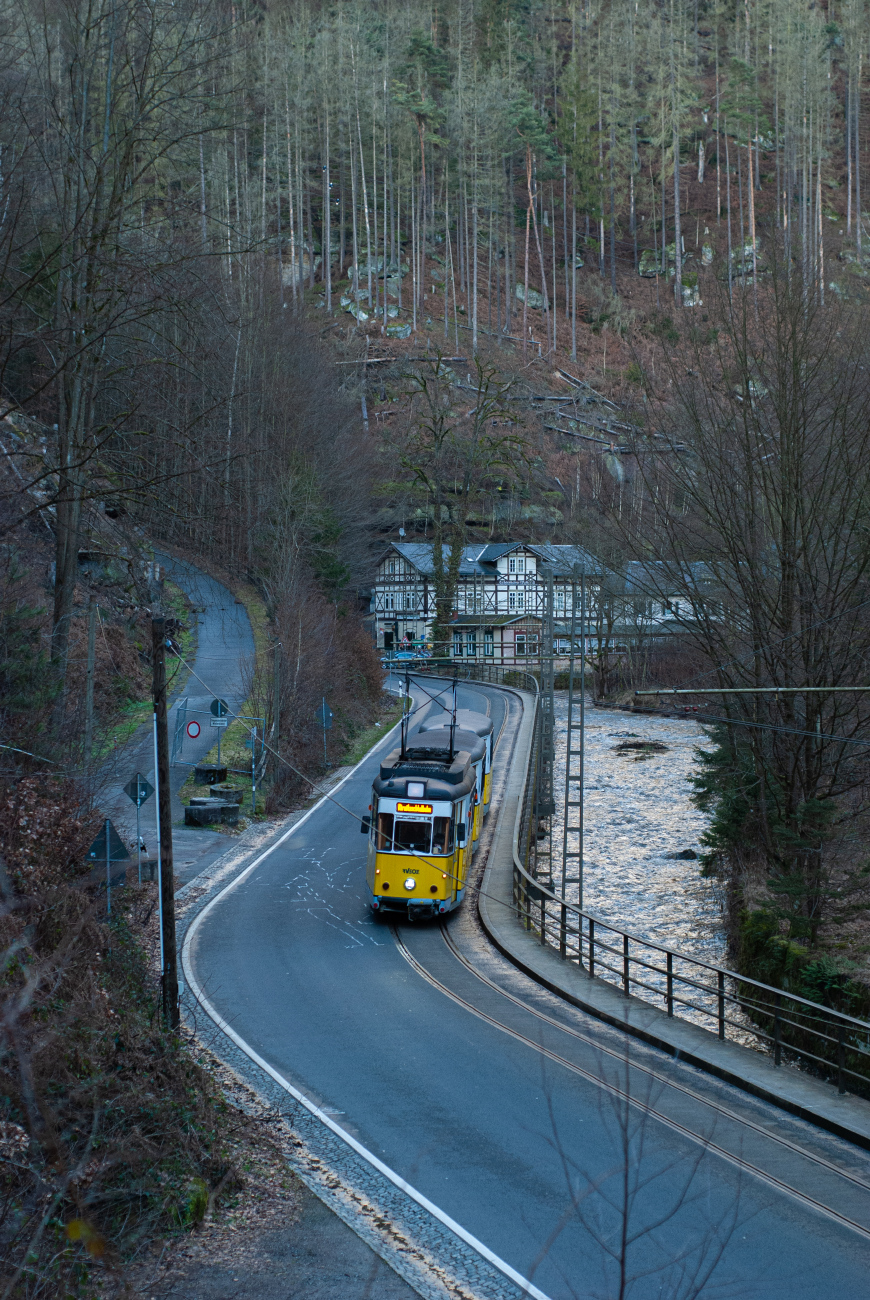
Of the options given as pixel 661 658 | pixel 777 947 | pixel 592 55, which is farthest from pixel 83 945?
pixel 592 55

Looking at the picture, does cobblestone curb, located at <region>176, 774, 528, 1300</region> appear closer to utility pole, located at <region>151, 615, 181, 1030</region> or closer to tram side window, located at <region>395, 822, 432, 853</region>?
utility pole, located at <region>151, 615, 181, 1030</region>

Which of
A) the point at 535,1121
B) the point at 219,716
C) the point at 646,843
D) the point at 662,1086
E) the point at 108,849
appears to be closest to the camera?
the point at 662,1086

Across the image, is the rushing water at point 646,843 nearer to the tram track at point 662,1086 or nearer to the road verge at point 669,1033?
the road verge at point 669,1033

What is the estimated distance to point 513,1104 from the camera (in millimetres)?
12164

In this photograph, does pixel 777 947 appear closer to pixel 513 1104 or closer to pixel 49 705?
pixel 513 1104

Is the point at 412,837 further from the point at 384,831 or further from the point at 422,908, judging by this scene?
the point at 422,908

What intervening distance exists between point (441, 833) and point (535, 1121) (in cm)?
943

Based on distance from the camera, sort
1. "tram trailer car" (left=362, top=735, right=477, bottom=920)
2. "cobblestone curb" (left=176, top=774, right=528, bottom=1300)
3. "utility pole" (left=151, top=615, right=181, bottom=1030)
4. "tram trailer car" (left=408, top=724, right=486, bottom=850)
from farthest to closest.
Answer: "tram trailer car" (left=408, top=724, right=486, bottom=850) → "tram trailer car" (left=362, top=735, right=477, bottom=920) → "utility pole" (left=151, top=615, right=181, bottom=1030) → "cobblestone curb" (left=176, top=774, right=528, bottom=1300)

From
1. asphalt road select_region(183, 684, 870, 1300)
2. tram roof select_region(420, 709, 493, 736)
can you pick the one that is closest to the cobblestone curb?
asphalt road select_region(183, 684, 870, 1300)

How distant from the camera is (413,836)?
20.8 metres

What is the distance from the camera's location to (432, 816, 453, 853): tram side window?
68.4 feet

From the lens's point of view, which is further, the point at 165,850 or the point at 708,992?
the point at 708,992

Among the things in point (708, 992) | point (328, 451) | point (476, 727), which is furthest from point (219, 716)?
point (328, 451)

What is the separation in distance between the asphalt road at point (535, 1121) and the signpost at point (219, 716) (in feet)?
29.7
